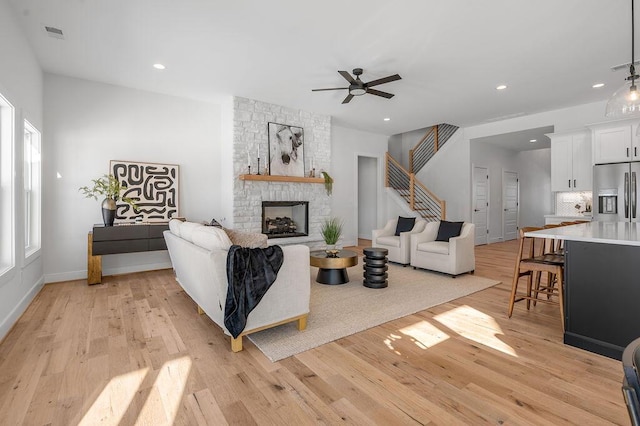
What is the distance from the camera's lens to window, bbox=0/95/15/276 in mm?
3074

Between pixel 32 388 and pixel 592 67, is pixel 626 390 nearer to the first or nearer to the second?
pixel 32 388

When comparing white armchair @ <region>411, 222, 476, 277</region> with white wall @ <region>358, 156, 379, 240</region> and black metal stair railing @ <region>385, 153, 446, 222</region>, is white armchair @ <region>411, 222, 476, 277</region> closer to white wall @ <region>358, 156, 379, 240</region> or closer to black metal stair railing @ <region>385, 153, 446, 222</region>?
black metal stair railing @ <region>385, 153, 446, 222</region>

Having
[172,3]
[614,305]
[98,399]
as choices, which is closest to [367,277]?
[614,305]

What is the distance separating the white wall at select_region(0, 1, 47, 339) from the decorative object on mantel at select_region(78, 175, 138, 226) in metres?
0.91

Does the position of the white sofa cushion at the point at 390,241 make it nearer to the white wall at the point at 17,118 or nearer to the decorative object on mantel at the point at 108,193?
the decorative object on mantel at the point at 108,193

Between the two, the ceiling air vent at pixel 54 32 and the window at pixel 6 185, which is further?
the ceiling air vent at pixel 54 32

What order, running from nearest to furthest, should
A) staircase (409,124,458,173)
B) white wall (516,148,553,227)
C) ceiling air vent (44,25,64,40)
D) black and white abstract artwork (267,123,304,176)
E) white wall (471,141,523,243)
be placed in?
ceiling air vent (44,25,64,40) < black and white abstract artwork (267,123,304,176) < white wall (471,141,523,243) < staircase (409,124,458,173) < white wall (516,148,553,227)

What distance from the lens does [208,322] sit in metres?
3.01

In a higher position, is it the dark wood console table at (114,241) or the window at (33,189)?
the window at (33,189)

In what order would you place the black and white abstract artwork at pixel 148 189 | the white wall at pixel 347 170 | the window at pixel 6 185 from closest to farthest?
the window at pixel 6 185
the black and white abstract artwork at pixel 148 189
the white wall at pixel 347 170

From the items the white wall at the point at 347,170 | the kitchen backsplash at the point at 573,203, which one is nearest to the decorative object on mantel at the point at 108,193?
the white wall at the point at 347,170

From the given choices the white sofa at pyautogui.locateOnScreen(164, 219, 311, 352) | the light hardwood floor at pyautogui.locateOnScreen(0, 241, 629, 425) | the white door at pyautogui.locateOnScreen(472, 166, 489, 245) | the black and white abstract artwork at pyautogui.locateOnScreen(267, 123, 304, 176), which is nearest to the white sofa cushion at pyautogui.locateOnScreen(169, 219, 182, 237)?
the white sofa at pyautogui.locateOnScreen(164, 219, 311, 352)

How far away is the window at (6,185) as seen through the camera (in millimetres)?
3074

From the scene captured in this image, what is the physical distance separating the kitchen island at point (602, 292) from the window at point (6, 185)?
193 inches
